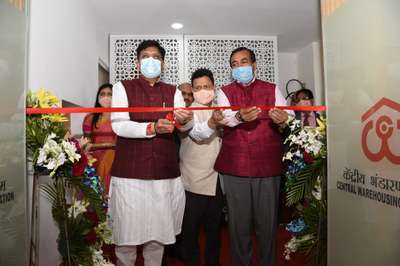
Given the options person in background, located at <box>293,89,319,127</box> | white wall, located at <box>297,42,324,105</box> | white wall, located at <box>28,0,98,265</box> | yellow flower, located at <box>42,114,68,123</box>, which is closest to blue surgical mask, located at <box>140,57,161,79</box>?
yellow flower, located at <box>42,114,68,123</box>

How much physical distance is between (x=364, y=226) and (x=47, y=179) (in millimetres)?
1782

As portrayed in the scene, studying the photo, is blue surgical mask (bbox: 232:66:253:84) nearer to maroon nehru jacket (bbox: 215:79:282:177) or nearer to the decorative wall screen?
maroon nehru jacket (bbox: 215:79:282:177)

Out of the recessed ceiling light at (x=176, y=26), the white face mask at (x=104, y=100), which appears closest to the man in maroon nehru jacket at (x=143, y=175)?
the white face mask at (x=104, y=100)

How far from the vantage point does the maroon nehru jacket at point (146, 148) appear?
1.85 metres

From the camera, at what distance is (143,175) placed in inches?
72.5

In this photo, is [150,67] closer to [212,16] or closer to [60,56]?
[60,56]

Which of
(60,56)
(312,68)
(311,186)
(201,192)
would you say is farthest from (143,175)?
(312,68)

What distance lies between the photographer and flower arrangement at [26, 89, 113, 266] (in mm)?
1607

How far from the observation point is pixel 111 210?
1.94m

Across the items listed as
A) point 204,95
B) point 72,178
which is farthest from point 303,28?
point 72,178

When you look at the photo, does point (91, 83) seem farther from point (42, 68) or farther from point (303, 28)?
point (303, 28)

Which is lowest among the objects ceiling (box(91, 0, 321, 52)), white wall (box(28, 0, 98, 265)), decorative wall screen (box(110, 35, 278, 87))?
white wall (box(28, 0, 98, 265))

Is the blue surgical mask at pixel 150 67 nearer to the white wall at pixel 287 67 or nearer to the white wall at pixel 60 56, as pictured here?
the white wall at pixel 60 56

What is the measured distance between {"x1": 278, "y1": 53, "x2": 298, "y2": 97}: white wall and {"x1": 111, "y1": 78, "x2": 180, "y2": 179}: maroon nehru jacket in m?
4.47
